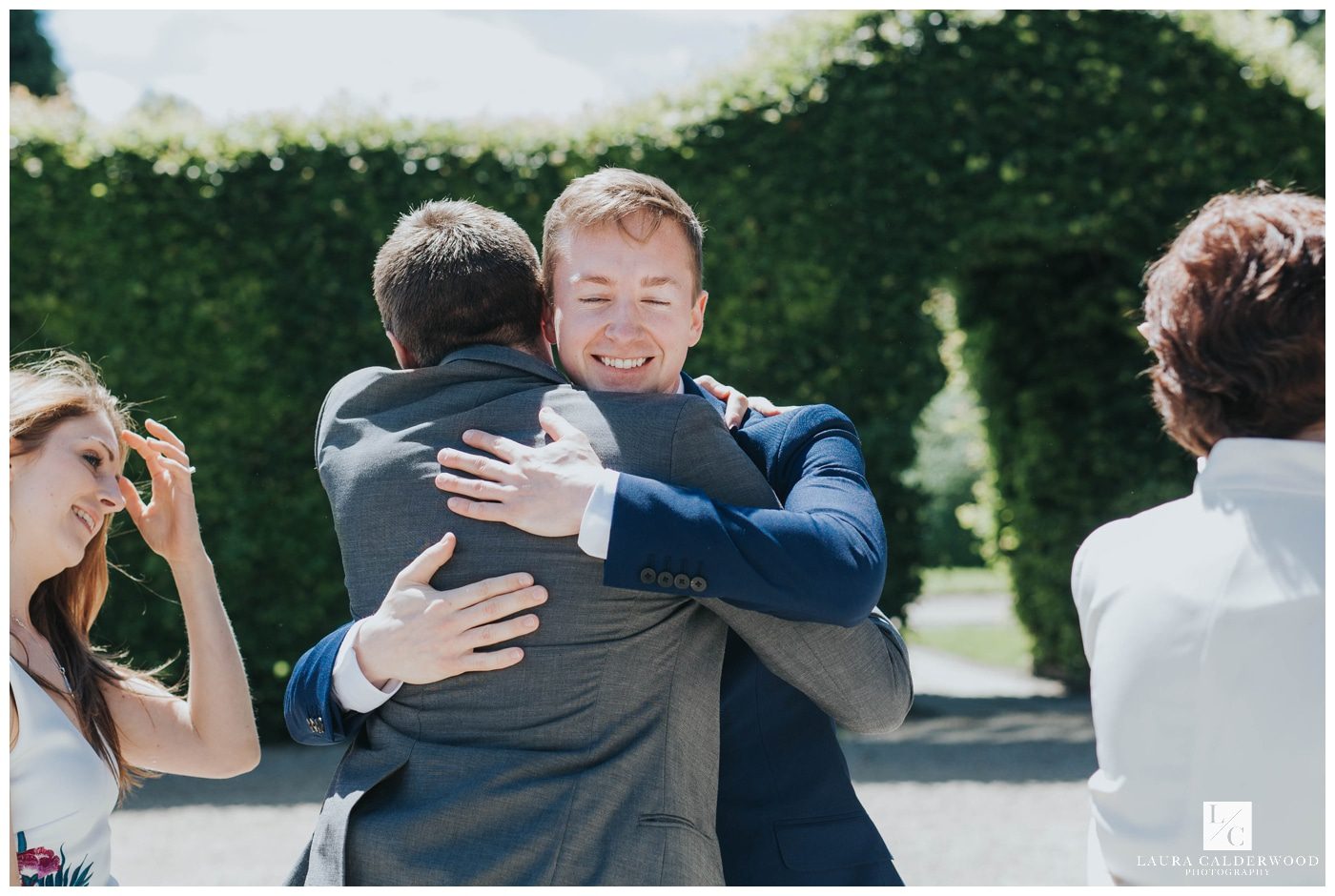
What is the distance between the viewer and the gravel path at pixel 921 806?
5746 millimetres

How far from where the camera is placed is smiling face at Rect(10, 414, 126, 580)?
8.07ft

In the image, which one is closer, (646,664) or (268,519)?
(646,664)

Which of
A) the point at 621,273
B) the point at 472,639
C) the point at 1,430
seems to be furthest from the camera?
the point at 1,430

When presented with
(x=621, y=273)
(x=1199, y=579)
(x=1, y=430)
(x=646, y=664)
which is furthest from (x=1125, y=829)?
(x=1, y=430)

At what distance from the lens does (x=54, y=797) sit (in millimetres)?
2277

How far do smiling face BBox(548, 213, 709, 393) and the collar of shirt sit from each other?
35.5 inches

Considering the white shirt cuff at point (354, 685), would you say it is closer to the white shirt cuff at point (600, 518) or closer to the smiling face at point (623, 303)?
the white shirt cuff at point (600, 518)

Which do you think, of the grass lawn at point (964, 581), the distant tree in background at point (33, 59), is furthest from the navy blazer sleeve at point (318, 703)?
the distant tree in background at point (33, 59)

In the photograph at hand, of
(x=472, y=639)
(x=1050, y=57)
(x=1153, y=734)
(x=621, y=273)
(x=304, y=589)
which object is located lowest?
(x=304, y=589)

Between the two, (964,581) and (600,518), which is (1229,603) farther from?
(964,581)

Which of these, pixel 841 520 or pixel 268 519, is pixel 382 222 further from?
pixel 841 520

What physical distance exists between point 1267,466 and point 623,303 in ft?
3.42

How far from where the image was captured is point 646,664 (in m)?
1.93

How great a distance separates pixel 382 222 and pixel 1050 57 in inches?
182
